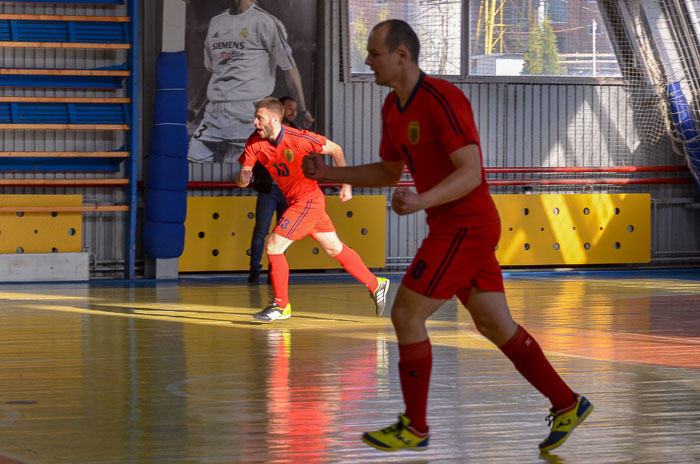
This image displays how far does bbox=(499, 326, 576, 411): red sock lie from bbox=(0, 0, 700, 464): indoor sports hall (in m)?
0.22

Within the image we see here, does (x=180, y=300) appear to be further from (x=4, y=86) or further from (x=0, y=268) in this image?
(x=4, y=86)

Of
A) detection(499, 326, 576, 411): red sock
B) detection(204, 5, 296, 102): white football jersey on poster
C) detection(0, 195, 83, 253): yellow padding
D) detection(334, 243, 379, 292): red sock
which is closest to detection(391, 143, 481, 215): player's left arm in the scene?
detection(499, 326, 576, 411): red sock

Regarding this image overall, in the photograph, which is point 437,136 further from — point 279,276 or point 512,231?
point 512,231

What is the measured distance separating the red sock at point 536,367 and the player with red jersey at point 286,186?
413 centimetres

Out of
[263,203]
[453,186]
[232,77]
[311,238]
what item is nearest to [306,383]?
[453,186]

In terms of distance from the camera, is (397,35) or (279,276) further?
(279,276)

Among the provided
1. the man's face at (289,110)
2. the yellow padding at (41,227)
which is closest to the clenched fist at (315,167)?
the man's face at (289,110)

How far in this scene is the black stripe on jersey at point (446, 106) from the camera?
145 inches

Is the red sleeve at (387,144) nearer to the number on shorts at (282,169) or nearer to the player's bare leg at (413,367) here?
the player's bare leg at (413,367)

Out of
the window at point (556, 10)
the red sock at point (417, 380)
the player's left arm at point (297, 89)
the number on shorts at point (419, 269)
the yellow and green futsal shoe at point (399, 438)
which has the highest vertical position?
the window at point (556, 10)

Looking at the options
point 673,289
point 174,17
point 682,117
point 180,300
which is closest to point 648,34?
point 682,117

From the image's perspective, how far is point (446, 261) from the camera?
3775 millimetres

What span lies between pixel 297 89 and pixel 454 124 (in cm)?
1023

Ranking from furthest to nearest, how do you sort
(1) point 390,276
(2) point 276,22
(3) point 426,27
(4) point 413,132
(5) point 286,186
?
(3) point 426,27
(1) point 390,276
(2) point 276,22
(5) point 286,186
(4) point 413,132
